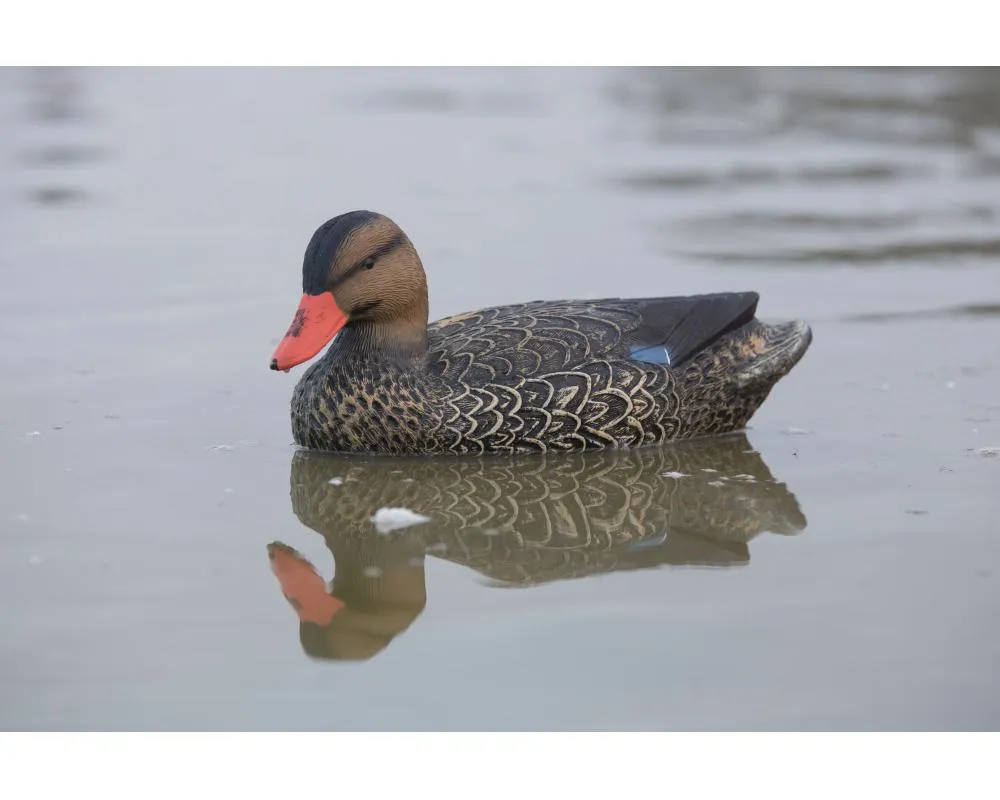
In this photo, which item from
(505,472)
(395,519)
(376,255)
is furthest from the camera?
(376,255)

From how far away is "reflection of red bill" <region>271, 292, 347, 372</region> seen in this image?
8312mm

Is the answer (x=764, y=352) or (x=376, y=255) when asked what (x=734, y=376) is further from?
(x=376, y=255)

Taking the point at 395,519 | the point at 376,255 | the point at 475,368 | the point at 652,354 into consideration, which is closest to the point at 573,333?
the point at 652,354

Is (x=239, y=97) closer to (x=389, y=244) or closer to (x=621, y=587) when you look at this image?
(x=389, y=244)

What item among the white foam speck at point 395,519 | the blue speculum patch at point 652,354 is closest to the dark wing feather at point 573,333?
the blue speculum patch at point 652,354

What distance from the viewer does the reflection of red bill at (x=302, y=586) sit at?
A: 6758mm

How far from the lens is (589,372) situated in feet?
28.6

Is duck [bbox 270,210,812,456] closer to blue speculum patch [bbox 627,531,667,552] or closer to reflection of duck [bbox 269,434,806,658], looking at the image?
reflection of duck [bbox 269,434,806,658]

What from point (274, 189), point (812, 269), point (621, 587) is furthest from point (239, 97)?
point (621, 587)

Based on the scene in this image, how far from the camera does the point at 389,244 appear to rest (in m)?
8.74

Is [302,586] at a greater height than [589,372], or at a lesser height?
lesser

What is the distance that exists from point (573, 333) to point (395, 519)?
165cm

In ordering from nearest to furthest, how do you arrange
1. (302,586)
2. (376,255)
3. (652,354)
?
(302,586)
(376,255)
(652,354)

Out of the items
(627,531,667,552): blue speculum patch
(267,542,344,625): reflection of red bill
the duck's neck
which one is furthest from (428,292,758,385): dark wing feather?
(267,542,344,625): reflection of red bill
